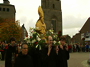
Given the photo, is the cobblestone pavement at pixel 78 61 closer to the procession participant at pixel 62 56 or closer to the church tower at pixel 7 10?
the procession participant at pixel 62 56

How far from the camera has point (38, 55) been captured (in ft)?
20.2

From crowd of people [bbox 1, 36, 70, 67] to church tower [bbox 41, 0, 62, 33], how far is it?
186ft

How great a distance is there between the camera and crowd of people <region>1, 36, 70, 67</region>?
4.32 metres

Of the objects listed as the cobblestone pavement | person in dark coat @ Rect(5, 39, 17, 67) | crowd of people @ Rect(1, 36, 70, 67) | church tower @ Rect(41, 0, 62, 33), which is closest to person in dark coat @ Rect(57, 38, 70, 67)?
crowd of people @ Rect(1, 36, 70, 67)

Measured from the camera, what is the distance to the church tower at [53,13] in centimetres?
6338

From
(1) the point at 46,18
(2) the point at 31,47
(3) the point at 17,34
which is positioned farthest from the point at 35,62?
(1) the point at 46,18

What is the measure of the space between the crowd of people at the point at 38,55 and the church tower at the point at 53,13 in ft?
186

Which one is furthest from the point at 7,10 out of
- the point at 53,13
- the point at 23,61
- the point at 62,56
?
the point at 23,61

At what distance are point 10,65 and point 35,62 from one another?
1125 mm

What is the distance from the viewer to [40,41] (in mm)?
6609

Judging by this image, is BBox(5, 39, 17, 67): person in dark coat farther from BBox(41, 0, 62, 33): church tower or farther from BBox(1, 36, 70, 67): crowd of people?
BBox(41, 0, 62, 33): church tower

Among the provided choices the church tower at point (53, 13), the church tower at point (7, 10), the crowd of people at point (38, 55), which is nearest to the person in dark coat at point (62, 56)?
the crowd of people at point (38, 55)

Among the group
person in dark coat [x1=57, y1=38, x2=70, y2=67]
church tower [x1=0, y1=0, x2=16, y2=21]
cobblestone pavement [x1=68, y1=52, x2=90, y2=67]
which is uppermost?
church tower [x1=0, y1=0, x2=16, y2=21]

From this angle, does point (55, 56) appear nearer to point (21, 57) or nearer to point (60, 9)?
point (21, 57)
